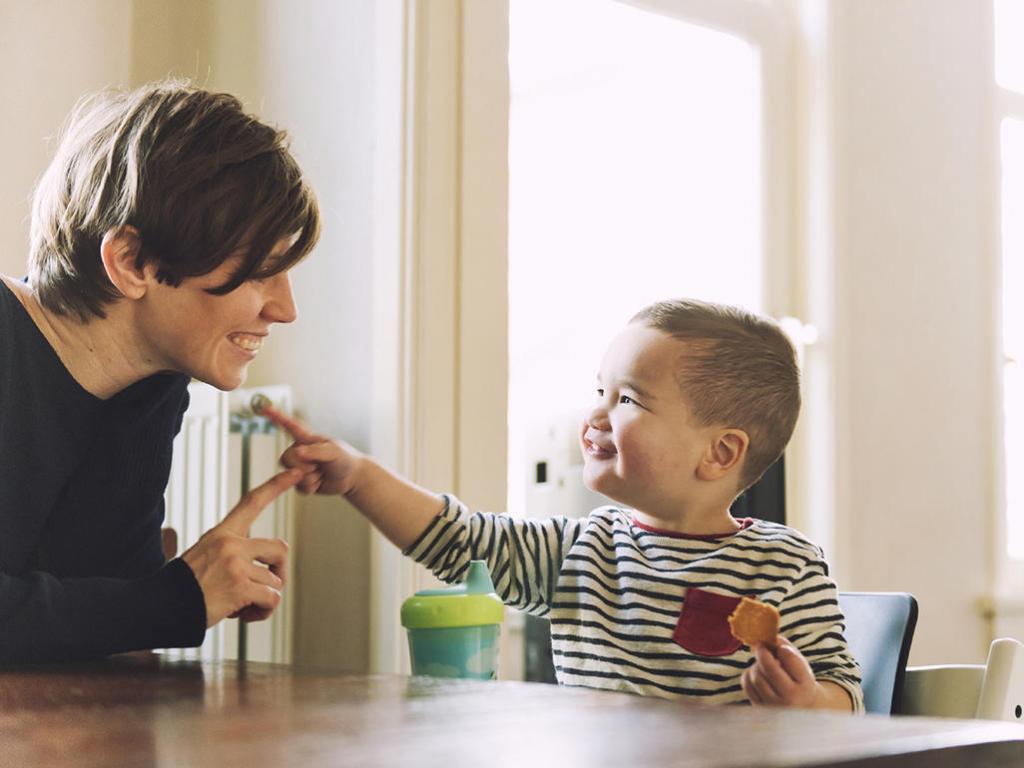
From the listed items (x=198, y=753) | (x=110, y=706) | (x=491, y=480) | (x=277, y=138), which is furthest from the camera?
(x=491, y=480)

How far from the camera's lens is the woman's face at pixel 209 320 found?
134 centimetres

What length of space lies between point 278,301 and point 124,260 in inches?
6.8

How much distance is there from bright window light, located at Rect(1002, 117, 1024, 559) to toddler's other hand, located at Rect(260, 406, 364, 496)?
2.55m

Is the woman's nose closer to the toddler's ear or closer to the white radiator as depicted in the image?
the toddler's ear

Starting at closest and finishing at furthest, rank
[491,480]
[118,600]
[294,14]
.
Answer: [118,600], [491,480], [294,14]

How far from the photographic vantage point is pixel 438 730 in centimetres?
59

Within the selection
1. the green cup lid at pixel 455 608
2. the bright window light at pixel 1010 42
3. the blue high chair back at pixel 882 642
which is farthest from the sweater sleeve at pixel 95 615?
the bright window light at pixel 1010 42

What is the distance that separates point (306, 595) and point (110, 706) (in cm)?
152

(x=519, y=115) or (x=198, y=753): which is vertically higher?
(x=519, y=115)

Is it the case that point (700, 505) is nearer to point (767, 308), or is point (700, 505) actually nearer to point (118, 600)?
point (118, 600)

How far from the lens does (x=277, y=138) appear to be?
1.35 meters

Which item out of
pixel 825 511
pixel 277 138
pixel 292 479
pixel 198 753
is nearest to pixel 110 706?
pixel 198 753

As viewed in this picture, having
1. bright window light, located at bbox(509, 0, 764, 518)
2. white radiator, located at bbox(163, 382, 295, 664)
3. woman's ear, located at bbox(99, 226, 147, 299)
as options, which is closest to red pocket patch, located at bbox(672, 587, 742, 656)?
woman's ear, located at bbox(99, 226, 147, 299)

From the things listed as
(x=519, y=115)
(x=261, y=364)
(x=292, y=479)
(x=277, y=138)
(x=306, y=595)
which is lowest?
(x=306, y=595)
